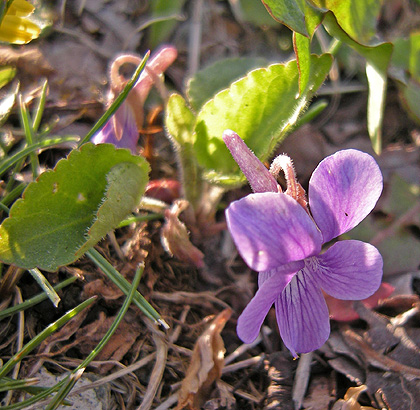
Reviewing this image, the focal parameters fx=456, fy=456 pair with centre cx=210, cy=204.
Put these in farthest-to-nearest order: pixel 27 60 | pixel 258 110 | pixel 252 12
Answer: pixel 252 12
pixel 27 60
pixel 258 110

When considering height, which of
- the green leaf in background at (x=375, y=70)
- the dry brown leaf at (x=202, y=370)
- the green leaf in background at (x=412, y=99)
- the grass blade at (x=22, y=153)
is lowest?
the dry brown leaf at (x=202, y=370)

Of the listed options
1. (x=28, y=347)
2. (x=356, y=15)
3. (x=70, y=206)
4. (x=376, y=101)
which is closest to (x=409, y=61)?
(x=356, y=15)

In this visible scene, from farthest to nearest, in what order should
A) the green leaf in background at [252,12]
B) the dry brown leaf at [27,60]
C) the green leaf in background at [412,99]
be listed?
1. the green leaf in background at [252,12]
2. the dry brown leaf at [27,60]
3. the green leaf in background at [412,99]

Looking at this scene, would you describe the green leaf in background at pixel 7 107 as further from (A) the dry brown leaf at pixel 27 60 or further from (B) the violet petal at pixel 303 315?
(B) the violet petal at pixel 303 315

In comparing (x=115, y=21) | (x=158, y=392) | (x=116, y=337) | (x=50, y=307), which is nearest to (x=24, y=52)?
(x=115, y=21)

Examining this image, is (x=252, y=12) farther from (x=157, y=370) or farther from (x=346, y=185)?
(x=157, y=370)

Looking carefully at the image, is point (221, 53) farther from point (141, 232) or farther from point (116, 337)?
point (116, 337)

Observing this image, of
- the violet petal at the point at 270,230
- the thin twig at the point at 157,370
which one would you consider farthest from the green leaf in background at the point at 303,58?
the thin twig at the point at 157,370
